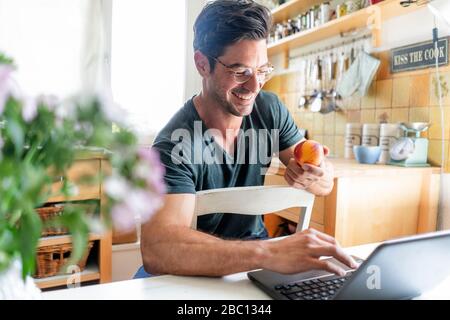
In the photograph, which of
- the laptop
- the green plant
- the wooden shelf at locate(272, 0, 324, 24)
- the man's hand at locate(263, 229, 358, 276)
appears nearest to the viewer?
the green plant

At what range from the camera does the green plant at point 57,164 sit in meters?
0.24

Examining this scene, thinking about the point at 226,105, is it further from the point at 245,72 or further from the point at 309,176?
the point at 309,176

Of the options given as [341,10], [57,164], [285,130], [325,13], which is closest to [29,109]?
[57,164]

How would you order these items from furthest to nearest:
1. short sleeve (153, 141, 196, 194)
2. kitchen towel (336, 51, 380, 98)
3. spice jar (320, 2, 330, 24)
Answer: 1. spice jar (320, 2, 330, 24)
2. kitchen towel (336, 51, 380, 98)
3. short sleeve (153, 141, 196, 194)

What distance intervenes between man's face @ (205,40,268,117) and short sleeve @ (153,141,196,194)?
0.25 m

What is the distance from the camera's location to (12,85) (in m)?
0.24

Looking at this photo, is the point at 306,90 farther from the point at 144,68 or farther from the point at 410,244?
the point at 410,244

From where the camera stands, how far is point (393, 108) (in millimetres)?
1794

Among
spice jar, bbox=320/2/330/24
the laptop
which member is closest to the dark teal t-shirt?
the laptop

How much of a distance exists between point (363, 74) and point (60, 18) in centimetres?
172

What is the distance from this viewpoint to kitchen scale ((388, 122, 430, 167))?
1.58m

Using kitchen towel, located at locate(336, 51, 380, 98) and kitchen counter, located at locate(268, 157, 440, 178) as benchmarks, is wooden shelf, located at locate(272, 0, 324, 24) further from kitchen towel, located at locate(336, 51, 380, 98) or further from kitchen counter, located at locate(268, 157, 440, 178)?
kitchen counter, located at locate(268, 157, 440, 178)

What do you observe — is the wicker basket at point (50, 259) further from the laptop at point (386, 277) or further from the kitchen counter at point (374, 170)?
the laptop at point (386, 277)
